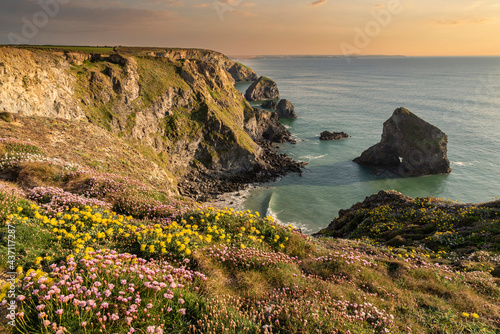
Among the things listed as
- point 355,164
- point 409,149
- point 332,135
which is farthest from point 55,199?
point 332,135

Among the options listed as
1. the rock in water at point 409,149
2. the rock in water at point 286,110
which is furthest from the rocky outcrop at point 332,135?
the rock in water at point 286,110

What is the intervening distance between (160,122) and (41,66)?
83.2ft

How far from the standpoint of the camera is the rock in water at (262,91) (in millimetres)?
181750

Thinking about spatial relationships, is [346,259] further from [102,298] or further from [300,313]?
[102,298]

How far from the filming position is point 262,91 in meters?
184

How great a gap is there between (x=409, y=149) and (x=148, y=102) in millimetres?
70470

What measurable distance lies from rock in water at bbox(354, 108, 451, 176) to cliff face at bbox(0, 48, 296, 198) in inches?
1318

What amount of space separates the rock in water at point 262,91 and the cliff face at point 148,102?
317 ft

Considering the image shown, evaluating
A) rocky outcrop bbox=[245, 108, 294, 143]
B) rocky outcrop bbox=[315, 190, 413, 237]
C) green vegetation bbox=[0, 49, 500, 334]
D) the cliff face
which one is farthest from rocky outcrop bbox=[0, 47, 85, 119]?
rocky outcrop bbox=[245, 108, 294, 143]

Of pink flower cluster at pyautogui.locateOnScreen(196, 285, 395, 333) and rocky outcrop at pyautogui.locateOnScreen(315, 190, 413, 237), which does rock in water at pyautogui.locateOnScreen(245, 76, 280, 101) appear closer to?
rocky outcrop at pyautogui.locateOnScreen(315, 190, 413, 237)

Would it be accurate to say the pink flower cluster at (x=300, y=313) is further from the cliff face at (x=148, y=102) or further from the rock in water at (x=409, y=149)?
the rock in water at (x=409, y=149)

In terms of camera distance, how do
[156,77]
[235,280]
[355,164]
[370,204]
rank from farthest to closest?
[355,164], [156,77], [370,204], [235,280]

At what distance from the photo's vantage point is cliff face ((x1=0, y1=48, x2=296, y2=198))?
42750 millimetres

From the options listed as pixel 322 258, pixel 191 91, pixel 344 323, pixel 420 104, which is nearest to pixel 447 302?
pixel 322 258
